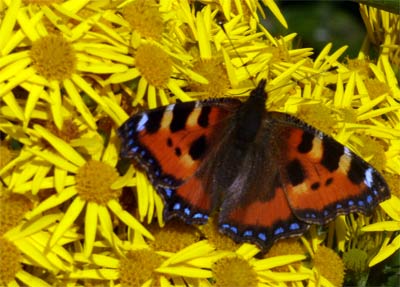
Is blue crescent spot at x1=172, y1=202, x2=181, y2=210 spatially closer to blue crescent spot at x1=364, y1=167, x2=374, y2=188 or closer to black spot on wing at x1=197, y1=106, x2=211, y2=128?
black spot on wing at x1=197, y1=106, x2=211, y2=128

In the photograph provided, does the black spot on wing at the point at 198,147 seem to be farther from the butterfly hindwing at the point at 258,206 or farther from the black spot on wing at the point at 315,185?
the black spot on wing at the point at 315,185

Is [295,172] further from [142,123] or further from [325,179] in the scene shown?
Answer: [142,123]

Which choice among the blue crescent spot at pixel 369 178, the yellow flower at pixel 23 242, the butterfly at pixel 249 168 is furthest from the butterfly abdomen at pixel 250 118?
the yellow flower at pixel 23 242

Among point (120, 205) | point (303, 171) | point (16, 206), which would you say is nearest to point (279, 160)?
point (303, 171)

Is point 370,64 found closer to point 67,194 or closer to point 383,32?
point 383,32

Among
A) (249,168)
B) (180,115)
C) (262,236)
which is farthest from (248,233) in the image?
(180,115)

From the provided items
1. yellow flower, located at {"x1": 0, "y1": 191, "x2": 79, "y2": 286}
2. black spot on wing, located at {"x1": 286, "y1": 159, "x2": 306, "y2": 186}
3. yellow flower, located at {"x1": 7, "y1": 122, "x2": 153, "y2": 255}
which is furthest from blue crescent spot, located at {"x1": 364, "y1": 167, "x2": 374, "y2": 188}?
yellow flower, located at {"x1": 0, "y1": 191, "x2": 79, "y2": 286}

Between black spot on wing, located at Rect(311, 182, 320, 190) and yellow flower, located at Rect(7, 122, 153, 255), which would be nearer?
yellow flower, located at Rect(7, 122, 153, 255)
